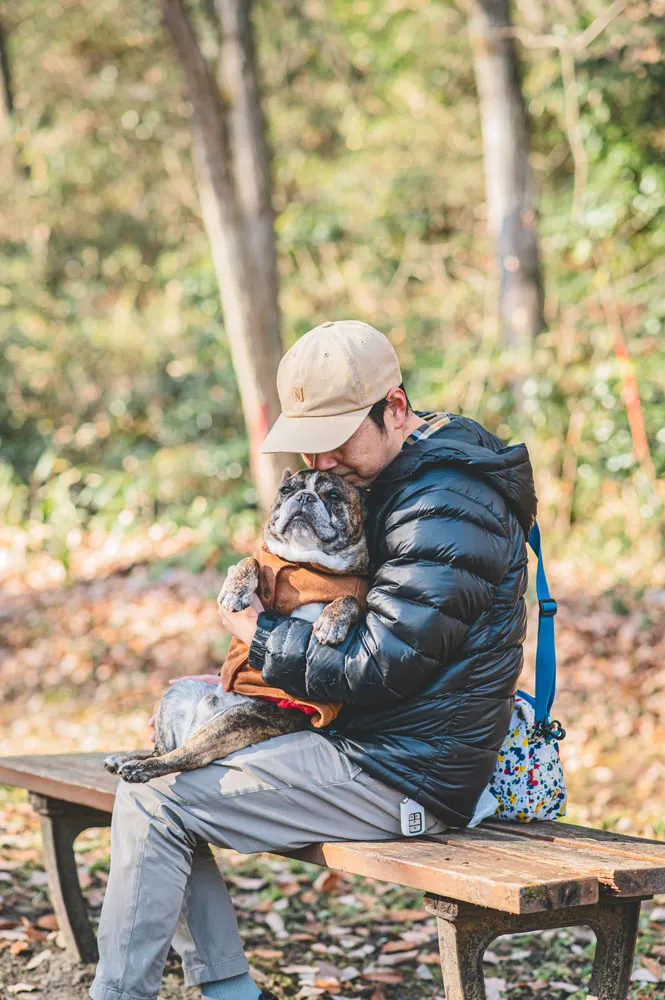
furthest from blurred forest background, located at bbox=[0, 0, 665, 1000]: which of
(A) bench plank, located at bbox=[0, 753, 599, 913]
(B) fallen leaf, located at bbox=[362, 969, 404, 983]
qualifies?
(A) bench plank, located at bbox=[0, 753, 599, 913]

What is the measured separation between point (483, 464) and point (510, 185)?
25.0ft

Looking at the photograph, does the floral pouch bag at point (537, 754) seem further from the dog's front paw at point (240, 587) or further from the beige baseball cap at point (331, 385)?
the dog's front paw at point (240, 587)

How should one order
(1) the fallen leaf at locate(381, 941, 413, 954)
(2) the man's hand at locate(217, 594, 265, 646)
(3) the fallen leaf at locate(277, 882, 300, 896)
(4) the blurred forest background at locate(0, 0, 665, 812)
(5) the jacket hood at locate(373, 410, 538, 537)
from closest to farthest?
(5) the jacket hood at locate(373, 410, 538, 537)
(2) the man's hand at locate(217, 594, 265, 646)
(1) the fallen leaf at locate(381, 941, 413, 954)
(3) the fallen leaf at locate(277, 882, 300, 896)
(4) the blurred forest background at locate(0, 0, 665, 812)

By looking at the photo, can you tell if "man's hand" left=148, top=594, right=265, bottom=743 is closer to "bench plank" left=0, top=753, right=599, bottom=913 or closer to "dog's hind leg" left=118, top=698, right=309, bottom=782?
"dog's hind leg" left=118, top=698, right=309, bottom=782

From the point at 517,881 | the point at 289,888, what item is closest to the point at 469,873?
the point at 517,881

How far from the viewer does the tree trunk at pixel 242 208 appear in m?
8.29

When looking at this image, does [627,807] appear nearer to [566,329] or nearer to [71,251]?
[566,329]

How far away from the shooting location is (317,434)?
3100mm

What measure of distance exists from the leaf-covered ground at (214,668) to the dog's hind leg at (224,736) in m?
1.12

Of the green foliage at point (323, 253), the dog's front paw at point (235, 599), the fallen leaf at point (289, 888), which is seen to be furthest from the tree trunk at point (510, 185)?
the dog's front paw at point (235, 599)

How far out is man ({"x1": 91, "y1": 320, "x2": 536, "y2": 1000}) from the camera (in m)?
2.88

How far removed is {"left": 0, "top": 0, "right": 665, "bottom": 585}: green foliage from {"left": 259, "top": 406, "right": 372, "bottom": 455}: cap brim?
20.0ft

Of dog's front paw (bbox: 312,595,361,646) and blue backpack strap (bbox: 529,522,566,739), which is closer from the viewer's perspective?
dog's front paw (bbox: 312,595,361,646)

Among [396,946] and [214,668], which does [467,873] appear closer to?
[396,946]
